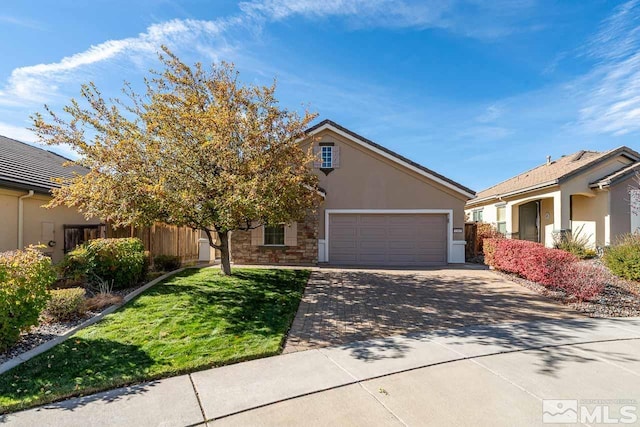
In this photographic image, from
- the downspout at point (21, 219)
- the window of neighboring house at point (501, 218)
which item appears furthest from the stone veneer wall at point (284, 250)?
the window of neighboring house at point (501, 218)

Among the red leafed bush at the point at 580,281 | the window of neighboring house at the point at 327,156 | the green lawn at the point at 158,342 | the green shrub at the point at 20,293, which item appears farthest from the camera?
Result: the window of neighboring house at the point at 327,156

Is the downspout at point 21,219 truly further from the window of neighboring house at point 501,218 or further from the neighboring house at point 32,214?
the window of neighboring house at point 501,218

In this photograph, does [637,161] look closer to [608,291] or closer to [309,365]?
[608,291]

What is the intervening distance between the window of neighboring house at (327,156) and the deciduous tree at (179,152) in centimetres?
685

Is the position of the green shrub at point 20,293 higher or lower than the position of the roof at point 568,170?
lower

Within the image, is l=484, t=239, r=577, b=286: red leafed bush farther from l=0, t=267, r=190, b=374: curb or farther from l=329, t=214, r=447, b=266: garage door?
l=0, t=267, r=190, b=374: curb

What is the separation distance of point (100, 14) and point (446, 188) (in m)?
13.8

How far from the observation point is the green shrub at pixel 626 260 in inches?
385

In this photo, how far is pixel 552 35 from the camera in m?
10.8

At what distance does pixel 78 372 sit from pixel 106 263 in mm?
4954

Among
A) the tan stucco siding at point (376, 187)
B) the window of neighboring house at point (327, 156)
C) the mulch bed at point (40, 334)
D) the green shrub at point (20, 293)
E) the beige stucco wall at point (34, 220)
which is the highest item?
the window of neighboring house at point (327, 156)

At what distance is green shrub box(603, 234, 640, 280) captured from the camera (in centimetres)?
978

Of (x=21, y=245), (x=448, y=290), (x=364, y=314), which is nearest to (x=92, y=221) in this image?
(x=21, y=245)

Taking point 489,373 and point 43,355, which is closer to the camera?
point 489,373
